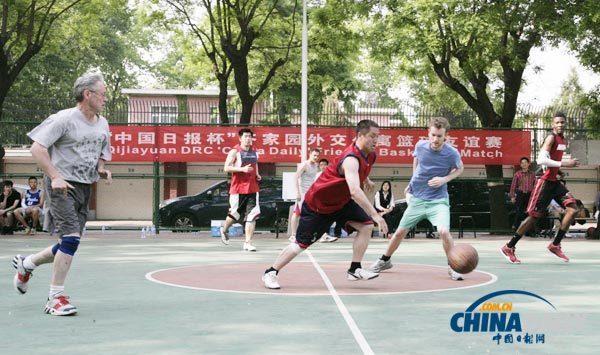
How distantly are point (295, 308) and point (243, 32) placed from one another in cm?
2064

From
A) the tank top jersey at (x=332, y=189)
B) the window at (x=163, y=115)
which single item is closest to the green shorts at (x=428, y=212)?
the tank top jersey at (x=332, y=189)

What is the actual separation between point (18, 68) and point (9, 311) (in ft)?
62.8

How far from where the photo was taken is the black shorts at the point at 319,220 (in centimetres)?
969

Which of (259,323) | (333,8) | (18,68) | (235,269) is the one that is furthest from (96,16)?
(259,323)

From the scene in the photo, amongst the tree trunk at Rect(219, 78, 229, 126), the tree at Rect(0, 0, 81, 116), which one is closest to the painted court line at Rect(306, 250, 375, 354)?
the tree at Rect(0, 0, 81, 116)

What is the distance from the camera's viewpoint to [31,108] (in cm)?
2477

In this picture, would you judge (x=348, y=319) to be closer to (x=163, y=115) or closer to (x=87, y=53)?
(x=163, y=115)

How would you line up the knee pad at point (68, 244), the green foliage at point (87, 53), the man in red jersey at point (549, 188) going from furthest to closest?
the green foliage at point (87, 53) → the man in red jersey at point (549, 188) → the knee pad at point (68, 244)

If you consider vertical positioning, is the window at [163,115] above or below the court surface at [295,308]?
above

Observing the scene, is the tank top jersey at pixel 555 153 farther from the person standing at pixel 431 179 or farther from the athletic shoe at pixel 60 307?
the athletic shoe at pixel 60 307

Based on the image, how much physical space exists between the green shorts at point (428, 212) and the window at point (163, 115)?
15181 mm

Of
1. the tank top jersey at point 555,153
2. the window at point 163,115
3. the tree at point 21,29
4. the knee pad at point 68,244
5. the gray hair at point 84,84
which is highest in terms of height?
the tree at point 21,29

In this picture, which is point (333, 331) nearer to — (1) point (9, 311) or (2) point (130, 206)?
(1) point (9, 311)

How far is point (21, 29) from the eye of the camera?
26.3 metres
